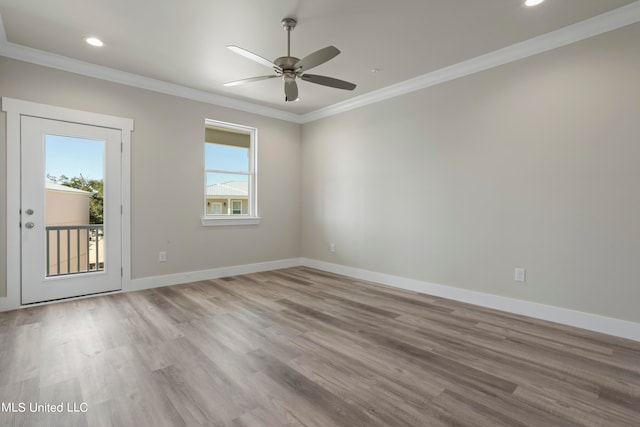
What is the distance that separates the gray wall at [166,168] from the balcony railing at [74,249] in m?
0.35

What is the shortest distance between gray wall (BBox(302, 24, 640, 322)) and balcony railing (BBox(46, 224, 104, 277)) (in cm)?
348

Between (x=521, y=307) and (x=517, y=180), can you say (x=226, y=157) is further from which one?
(x=521, y=307)

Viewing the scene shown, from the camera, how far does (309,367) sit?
213cm

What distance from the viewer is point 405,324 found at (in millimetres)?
2928

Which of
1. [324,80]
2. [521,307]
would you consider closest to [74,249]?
[324,80]

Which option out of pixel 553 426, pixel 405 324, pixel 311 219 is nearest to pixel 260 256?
pixel 311 219

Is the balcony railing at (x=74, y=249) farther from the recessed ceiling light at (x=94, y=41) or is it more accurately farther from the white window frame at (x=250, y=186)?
the recessed ceiling light at (x=94, y=41)

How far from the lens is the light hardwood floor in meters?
1.66

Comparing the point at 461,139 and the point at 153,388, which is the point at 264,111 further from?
the point at 153,388

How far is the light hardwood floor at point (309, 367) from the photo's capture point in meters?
1.66

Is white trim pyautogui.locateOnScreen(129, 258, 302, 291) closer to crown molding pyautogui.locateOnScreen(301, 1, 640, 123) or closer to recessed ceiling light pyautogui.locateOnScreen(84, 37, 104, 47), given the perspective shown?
recessed ceiling light pyautogui.locateOnScreen(84, 37, 104, 47)

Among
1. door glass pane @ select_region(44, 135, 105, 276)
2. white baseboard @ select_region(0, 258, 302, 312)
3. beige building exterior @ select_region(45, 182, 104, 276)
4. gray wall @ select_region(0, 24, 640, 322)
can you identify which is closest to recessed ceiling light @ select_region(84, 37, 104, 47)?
gray wall @ select_region(0, 24, 640, 322)

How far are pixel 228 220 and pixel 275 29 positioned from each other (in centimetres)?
288

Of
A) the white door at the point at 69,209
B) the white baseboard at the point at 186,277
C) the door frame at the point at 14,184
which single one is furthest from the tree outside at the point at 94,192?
the white baseboard at the point at 186,277
